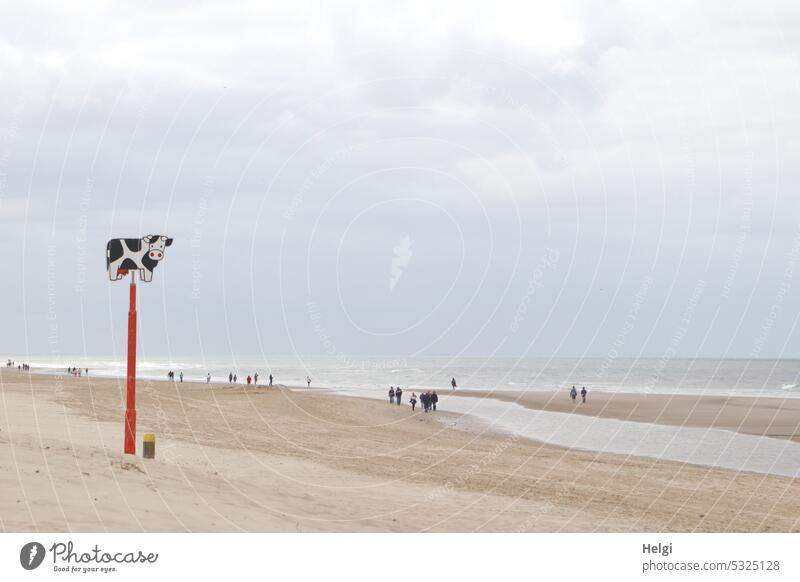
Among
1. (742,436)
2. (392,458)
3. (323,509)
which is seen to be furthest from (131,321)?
(742,436)

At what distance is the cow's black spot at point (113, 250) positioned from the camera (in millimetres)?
16000

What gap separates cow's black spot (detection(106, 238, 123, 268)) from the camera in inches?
630

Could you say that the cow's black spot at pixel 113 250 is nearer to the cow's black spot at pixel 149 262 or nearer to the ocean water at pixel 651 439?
the cow's black spot at pixel 149 262

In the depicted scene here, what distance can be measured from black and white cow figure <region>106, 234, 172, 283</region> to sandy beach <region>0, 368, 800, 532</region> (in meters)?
3.57

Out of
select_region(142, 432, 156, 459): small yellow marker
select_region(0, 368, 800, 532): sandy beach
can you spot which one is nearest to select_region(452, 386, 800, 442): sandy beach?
select_region(0, 368, 800, 532): sandy beach

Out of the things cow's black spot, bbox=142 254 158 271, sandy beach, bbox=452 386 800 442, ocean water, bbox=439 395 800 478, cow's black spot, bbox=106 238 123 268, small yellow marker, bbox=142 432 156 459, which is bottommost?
sandy beach, bbox=452 386 800 442

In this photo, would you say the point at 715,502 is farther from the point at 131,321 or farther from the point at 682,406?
the point at 682,406

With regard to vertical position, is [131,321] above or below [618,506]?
above

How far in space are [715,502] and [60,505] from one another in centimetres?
1706

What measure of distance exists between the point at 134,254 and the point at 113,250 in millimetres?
426

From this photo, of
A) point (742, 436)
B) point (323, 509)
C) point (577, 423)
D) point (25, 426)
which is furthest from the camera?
point (577, 423)

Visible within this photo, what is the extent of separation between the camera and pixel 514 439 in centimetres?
3944

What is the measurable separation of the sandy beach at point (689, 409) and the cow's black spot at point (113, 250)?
122ft

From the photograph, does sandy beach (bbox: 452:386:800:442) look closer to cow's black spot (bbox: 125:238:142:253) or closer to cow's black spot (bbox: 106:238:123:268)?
cow's black spot (bbox: 125:238:142:253)
